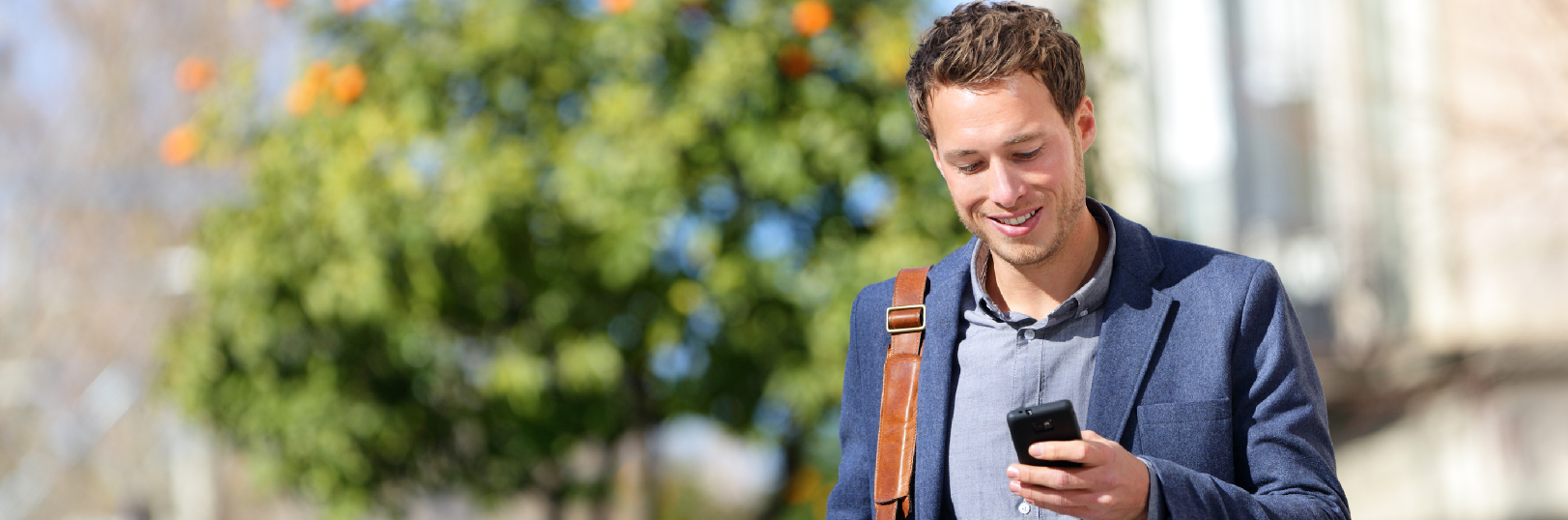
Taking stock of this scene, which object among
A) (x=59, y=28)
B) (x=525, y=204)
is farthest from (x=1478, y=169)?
(x=59, y=28)

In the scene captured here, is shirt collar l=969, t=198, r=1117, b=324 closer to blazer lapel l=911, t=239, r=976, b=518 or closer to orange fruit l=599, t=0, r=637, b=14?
blazer lapel l=911, t=239, r=976, b=518

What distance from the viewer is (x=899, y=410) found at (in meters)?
1.72

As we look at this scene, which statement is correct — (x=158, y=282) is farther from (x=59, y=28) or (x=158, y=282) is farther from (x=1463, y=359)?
(x=1463, y=359)

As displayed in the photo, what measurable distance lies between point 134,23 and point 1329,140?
668 centimetres

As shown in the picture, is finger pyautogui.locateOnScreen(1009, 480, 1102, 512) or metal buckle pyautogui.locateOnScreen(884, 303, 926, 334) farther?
metal buckle pyautogui.locateOnScreen(884, 303, 926, 334)

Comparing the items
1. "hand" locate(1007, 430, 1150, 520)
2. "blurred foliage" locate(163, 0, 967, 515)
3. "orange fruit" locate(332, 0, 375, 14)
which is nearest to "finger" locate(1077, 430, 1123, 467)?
"hand" locate(1007, 430, 1150, 520)

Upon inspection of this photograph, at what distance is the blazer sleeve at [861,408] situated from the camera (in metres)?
1.79

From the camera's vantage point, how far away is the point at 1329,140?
6.02 m

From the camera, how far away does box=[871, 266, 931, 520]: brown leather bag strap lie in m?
1.70

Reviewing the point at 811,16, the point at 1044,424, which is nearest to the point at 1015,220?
the point at 1044,424

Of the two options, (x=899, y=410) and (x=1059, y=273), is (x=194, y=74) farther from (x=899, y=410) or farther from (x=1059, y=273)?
(x=1059, y=273)

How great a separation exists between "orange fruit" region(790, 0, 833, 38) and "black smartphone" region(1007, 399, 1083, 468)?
282 cm

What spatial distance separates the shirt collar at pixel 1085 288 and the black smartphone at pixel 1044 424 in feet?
1.09

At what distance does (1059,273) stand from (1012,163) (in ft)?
0.64
